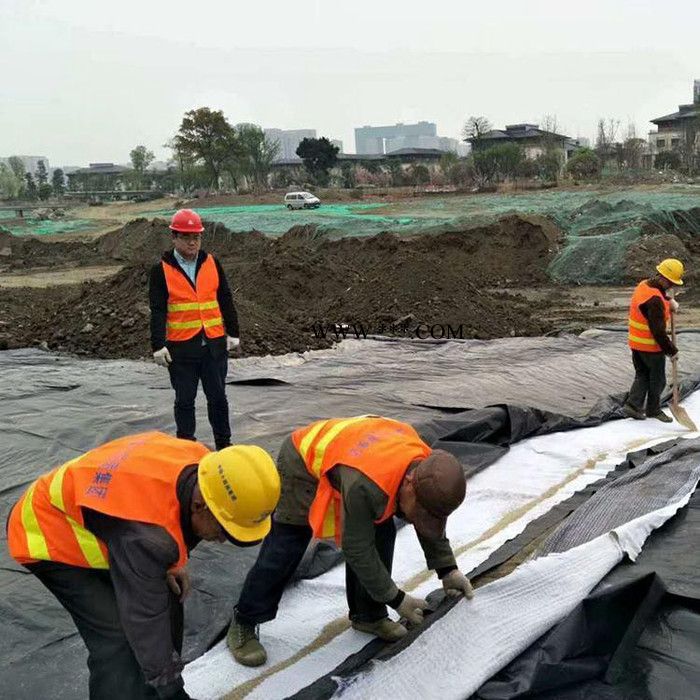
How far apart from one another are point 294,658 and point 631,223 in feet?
51.2

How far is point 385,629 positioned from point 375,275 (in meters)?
9.22

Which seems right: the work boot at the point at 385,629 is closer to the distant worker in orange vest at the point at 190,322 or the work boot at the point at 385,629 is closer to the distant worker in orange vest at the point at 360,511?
the distant worker in orange vest at the point at 360,511

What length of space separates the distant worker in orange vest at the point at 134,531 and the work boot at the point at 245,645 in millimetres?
533

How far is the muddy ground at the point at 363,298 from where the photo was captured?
28.3 ft

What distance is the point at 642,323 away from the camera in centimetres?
548

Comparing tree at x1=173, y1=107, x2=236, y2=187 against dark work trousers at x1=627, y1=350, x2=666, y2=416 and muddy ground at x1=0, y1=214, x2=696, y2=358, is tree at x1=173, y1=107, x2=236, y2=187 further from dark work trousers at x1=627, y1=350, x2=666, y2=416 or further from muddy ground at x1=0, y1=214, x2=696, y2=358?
dark work trousers at x1=627, y1=350, x2=666, y2=416

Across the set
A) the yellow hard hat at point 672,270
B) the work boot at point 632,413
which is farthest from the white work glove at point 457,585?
the yellow hard hat at point 672,270

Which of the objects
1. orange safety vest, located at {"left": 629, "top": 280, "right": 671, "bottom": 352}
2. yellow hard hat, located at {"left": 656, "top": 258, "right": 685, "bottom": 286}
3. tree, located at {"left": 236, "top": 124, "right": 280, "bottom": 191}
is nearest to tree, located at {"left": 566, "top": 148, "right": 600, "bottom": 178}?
tree, located at {"left": 236, "top": 124, "right": 280, "bottom": 191}

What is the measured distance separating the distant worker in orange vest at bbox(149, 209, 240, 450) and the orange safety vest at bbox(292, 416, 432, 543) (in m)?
2.07

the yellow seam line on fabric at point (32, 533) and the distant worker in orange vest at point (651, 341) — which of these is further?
the distant worker in orange vest at point (651, 341)

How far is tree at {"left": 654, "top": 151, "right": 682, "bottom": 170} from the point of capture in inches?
1637

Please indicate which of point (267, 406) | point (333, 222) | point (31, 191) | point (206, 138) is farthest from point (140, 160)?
point (267, 406)

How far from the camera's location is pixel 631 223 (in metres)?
16.1

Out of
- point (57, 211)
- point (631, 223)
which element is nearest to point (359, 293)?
point (631, 223)
